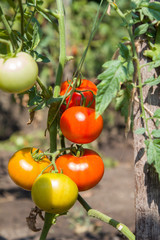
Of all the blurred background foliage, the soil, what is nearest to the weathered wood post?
the soil

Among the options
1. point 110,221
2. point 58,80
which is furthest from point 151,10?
point 110,221

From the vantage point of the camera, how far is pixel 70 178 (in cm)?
85

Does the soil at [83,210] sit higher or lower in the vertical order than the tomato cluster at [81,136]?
lower

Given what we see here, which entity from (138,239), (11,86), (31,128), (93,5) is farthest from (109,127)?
(11,86)

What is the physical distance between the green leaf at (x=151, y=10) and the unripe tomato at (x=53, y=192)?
1.35 feet

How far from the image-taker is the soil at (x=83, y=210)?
9.22ft

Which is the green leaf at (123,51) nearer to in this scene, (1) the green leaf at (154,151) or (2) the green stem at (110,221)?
(1) the green leaf at (154,151)

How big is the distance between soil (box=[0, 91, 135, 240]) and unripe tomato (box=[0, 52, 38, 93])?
1.60 metres

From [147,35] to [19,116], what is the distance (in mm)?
4392

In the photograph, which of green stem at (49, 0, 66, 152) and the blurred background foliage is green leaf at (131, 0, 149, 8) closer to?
green stem at (49, 0, 66, 152)

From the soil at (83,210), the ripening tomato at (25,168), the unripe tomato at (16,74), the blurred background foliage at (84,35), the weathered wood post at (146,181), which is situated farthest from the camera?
the blurred background foliage at (84,35)

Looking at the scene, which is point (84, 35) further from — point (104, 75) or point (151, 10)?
point (104, 75)

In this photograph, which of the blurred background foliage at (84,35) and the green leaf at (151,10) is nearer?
the green leaf at (151,10)

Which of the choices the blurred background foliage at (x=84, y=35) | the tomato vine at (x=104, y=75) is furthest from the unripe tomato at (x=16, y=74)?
the blurred background foliage at (x=84, y=35)
